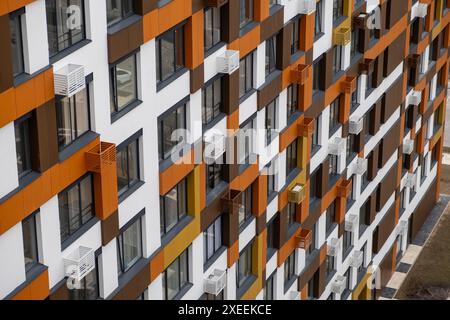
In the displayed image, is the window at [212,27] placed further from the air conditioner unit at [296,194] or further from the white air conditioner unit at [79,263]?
the air conditioner unit at [296,194]

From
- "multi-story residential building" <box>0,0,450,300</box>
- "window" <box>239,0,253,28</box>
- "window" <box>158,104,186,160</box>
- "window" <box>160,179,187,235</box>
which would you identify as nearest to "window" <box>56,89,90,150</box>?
"multi-story residential building" <box>0,0,450,300</box>

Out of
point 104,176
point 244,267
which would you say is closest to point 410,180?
point 244,267

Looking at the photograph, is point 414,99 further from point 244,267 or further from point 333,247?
point 244,267

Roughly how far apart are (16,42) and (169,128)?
8591mm

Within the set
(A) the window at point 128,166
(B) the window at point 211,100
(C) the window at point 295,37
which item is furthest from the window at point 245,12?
(A) the window at point 128,166

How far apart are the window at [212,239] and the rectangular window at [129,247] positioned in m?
4.22

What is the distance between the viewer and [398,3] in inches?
1940

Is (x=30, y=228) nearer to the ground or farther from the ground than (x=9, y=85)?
nearer to the ground

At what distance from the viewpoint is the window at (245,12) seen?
34594 millimetres

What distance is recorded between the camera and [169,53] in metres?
31.1

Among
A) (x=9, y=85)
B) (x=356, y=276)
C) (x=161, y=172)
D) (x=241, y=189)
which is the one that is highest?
(x=9, y=85)

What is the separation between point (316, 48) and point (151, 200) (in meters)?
12.7
